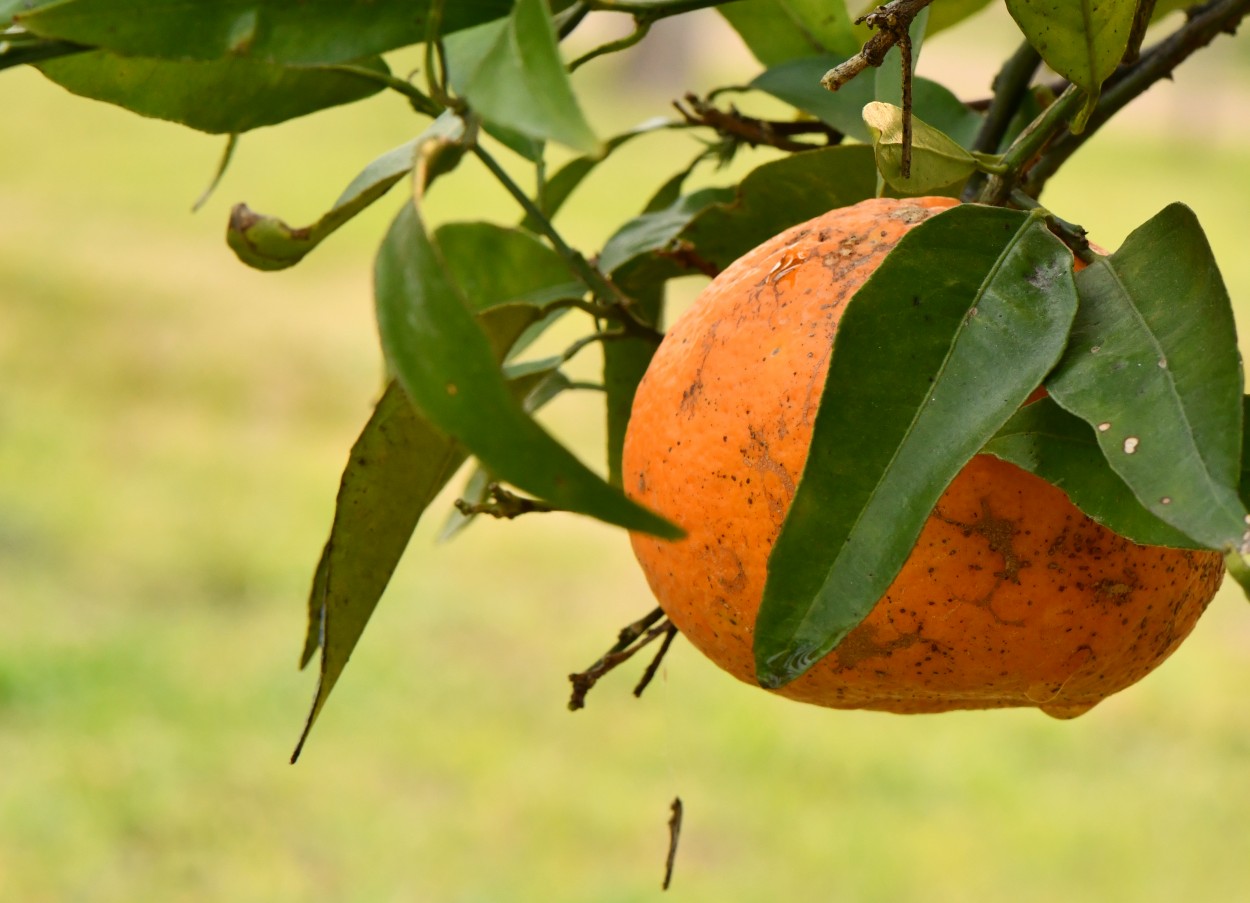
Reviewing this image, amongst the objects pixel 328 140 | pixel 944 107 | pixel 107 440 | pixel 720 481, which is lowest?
pixel 107 440

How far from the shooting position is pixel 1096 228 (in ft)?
18.4

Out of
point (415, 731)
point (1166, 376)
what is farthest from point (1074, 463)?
point (415, 731)

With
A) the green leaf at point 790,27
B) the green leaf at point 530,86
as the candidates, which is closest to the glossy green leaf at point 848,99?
the green leaf at point 790,27

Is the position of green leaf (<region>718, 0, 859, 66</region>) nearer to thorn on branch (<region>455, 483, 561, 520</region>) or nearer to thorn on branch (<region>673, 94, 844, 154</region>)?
thorn on branch (<region>673, 94, 844, 154</region>)

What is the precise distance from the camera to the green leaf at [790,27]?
63 centimetres

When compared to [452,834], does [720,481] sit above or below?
above

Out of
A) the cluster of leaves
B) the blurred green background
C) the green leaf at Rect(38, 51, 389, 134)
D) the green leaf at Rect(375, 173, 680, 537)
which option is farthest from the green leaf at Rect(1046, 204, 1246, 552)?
the blurred green background

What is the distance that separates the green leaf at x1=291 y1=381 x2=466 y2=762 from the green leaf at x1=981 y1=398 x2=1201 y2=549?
6.8 inches

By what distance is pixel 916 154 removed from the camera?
440 mm

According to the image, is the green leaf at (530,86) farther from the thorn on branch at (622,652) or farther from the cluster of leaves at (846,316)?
the thorn on branch at (622,652)

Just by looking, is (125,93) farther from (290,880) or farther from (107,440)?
(107,440)

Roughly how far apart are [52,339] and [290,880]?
104 inches

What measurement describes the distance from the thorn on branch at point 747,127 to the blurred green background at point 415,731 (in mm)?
1069

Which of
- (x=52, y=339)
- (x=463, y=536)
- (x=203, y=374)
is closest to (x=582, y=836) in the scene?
(x=463, y=536)
